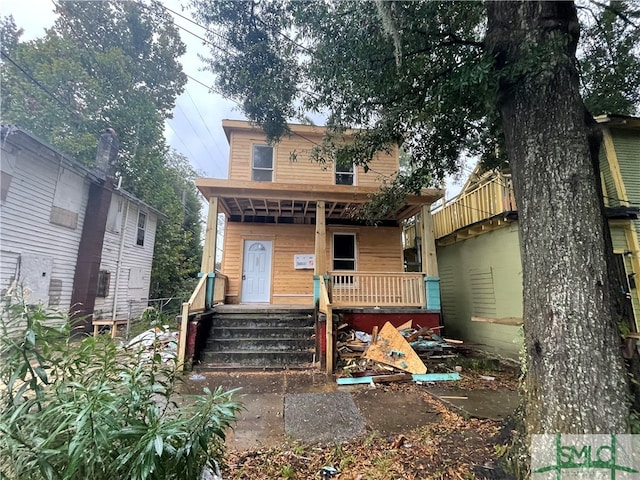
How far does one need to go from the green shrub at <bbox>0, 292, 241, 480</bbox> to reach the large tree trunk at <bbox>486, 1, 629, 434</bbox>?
224 centimetres

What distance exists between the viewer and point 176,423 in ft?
4.43

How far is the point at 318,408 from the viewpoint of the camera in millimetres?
3709

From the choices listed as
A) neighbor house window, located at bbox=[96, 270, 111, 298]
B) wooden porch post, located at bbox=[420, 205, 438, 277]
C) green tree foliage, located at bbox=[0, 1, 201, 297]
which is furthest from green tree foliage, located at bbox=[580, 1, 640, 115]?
neighbor house window, located at bbox=[96, 270, 111, 298]

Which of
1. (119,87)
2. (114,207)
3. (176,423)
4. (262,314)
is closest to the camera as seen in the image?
(176,423)

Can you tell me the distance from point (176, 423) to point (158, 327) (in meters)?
0.63

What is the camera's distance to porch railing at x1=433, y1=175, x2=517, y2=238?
22.3 ft

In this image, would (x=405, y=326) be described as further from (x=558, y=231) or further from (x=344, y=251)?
(x=558, y=231)

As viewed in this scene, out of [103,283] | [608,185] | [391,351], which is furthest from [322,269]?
[103,283]

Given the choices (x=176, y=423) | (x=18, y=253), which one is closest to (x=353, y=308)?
(x=176, y=423)

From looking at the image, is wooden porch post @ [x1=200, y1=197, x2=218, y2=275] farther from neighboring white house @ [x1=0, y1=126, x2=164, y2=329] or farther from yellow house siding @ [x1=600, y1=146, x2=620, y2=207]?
yellow house siding @ [x1=600, y1=146, x2=620, y2=207]

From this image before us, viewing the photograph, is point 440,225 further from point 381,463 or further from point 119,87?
point 119,87

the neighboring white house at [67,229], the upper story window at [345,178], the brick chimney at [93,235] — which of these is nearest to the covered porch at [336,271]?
the upper story window at [345,178]

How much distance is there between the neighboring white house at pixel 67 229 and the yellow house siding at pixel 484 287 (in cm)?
948

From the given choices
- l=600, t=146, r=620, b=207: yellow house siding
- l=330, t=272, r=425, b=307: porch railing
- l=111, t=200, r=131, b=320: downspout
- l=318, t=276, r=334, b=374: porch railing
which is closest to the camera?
l=318, t=276, r=334, b=374: porch railing
